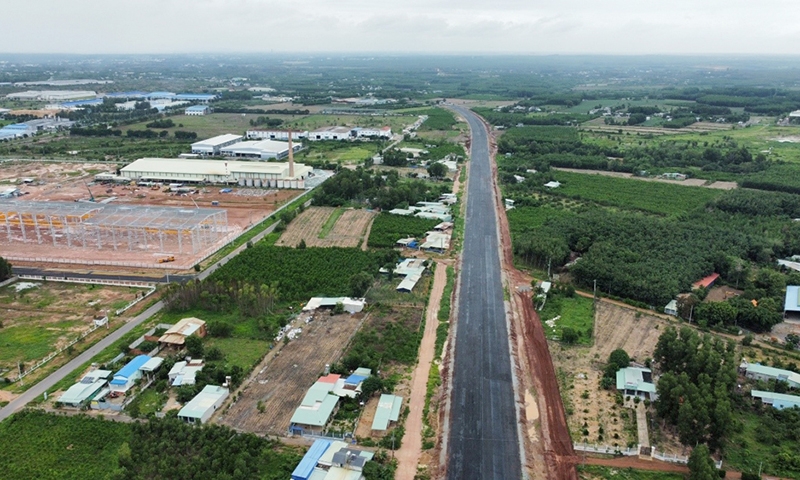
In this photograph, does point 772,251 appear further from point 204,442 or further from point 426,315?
point 204,442

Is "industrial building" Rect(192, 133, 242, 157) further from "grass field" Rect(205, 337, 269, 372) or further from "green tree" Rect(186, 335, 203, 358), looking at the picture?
"green tree" Rect(186, 335, 203, 358)

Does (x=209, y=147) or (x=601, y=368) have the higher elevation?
(x=209, y=147)

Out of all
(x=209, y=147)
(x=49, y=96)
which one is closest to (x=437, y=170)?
(x=209, y=147)

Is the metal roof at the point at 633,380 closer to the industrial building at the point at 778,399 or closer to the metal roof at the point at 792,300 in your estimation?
the industrial building at the point at 778,399

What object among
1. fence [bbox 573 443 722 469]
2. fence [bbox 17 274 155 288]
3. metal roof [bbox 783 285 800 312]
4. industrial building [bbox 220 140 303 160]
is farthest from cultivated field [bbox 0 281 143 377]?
industrial building [bbox 220 140 303 160]

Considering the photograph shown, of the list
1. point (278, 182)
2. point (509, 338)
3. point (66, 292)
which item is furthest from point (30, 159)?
point (509, 338)

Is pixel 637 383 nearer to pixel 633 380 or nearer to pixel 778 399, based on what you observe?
pixel 633 380
